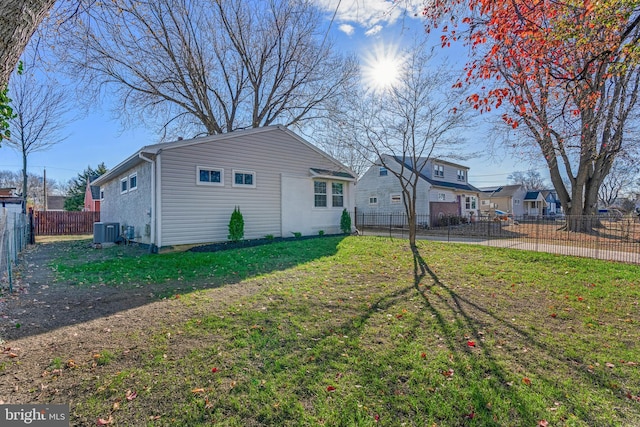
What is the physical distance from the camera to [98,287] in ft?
18.7

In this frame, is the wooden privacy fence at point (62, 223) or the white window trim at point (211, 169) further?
the wooden privacy fence at point (62, 223)

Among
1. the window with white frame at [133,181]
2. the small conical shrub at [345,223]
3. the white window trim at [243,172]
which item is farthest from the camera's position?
the small conical shrub at [345,223]

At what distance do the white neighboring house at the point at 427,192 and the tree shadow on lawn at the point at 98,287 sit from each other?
13862 mm

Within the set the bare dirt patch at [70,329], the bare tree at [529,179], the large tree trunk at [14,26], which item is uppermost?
the bare tree at [529,179]

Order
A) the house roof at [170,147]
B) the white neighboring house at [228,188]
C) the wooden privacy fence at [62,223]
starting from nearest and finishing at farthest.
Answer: the house roof at [170,147] → the white neighboring house at [228,188] → the wooden privacy fence at [62,223]

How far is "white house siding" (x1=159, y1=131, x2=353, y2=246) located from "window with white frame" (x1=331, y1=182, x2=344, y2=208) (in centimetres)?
136

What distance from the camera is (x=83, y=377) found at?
265 centimetres

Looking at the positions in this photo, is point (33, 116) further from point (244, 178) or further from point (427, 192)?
point (427, 192)

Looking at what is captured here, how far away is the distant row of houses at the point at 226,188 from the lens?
9.77 m

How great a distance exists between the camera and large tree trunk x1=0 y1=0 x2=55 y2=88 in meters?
2.06

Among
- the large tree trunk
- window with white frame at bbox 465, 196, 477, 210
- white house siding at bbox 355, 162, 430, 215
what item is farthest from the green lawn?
window with white frame at bbox 465, 196, 477, 210

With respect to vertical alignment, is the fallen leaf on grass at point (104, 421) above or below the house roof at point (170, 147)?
below

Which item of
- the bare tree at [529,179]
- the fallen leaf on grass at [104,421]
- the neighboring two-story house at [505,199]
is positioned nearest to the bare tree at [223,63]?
the fallen leaf on grass at [104,421]

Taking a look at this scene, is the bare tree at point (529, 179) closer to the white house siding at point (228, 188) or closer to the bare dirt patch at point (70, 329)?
the white house siding at point (228, 188)
